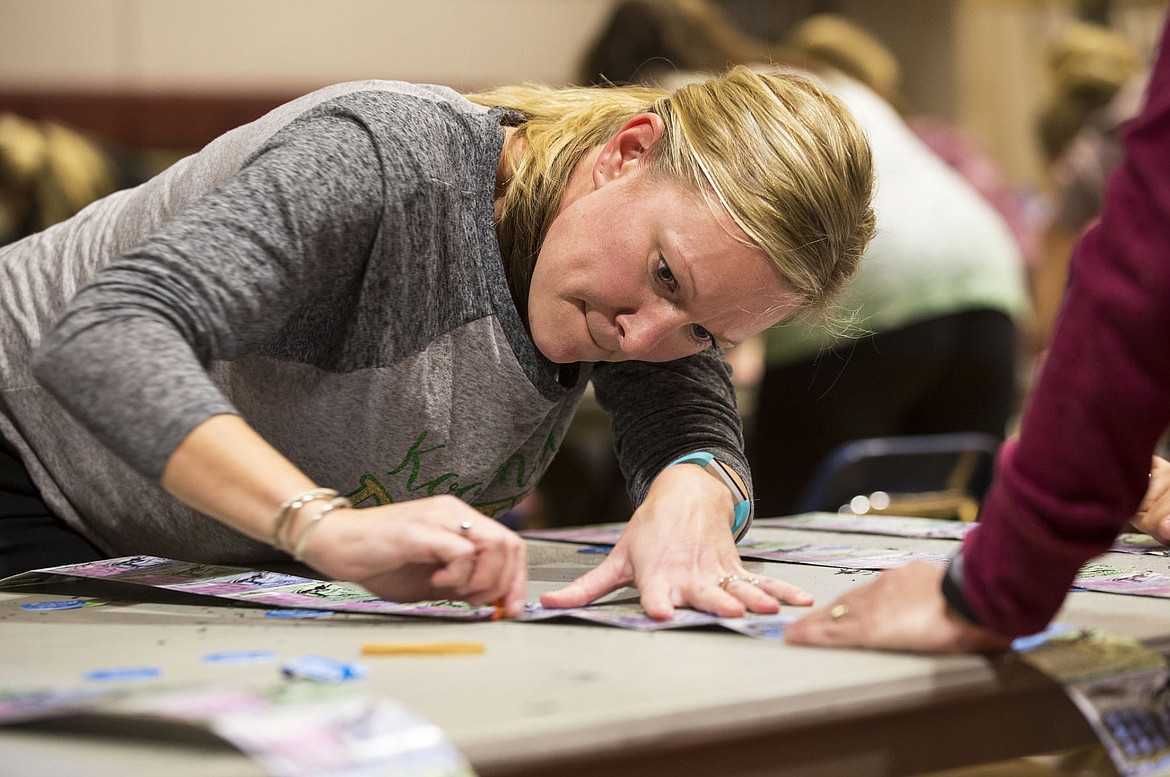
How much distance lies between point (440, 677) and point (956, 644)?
31 cm

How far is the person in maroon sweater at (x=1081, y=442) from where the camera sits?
717 millimetres

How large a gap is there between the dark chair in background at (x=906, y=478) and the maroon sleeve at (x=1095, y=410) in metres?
1.18

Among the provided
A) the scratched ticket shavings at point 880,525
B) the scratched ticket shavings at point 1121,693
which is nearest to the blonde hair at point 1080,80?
the scratched ticket shavings at point 880,525

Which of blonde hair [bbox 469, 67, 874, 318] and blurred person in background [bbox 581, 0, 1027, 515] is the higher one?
blonde hair [bbox 469, 67, 874, 318]

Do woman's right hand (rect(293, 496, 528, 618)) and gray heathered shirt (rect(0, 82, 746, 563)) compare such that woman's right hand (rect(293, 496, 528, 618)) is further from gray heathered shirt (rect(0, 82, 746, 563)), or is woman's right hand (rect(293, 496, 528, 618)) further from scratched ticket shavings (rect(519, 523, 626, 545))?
scratched ticket shavings (rect(519, 523, 626, 545))

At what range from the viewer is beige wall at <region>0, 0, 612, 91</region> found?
4469mm

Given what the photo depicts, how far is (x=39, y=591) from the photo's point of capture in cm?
108

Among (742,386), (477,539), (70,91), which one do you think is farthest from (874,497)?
(70,91)

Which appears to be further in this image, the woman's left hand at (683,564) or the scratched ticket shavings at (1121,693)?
the woman's left hand at (683,564)

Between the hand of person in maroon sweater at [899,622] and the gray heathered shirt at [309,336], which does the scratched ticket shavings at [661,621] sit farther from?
the gray heathered shirt at [309,336]

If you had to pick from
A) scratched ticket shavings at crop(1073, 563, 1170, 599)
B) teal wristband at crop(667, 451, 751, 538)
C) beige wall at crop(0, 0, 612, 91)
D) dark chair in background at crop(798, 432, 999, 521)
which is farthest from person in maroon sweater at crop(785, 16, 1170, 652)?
beige wall at crop(0, 0, 612, 91)

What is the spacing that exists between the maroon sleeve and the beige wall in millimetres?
4152

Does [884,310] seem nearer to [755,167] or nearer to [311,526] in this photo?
[755,167]

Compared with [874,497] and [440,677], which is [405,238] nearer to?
[440,677]
